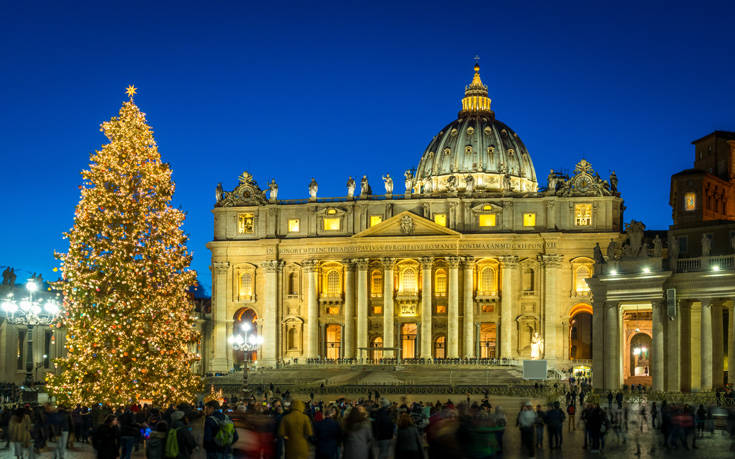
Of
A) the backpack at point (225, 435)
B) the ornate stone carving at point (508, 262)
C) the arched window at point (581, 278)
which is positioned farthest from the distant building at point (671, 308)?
the ornate stone carving at point (508, 262)

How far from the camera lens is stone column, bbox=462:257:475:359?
9375 cm

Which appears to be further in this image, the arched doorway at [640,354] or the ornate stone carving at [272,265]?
the ornate stone carving at [272,265]

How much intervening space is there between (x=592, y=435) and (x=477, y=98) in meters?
107

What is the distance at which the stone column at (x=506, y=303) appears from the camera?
92.9 metres

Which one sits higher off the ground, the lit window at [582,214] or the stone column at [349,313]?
the lit window at [582,214]

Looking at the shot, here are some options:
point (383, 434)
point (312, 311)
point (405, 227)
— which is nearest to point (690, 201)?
point (405, 227)

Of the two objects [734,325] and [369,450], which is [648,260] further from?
[369,450]

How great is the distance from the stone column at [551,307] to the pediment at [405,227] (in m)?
9.51

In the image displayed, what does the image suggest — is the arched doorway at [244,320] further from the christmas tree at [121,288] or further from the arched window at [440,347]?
the christmas tree at [121,288]

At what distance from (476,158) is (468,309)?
109ft

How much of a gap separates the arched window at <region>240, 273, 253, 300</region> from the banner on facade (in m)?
39.7

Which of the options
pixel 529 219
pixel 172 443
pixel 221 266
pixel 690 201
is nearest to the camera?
pixel 172 443

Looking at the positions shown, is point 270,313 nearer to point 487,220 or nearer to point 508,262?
point 487,220

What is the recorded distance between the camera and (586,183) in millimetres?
93688
